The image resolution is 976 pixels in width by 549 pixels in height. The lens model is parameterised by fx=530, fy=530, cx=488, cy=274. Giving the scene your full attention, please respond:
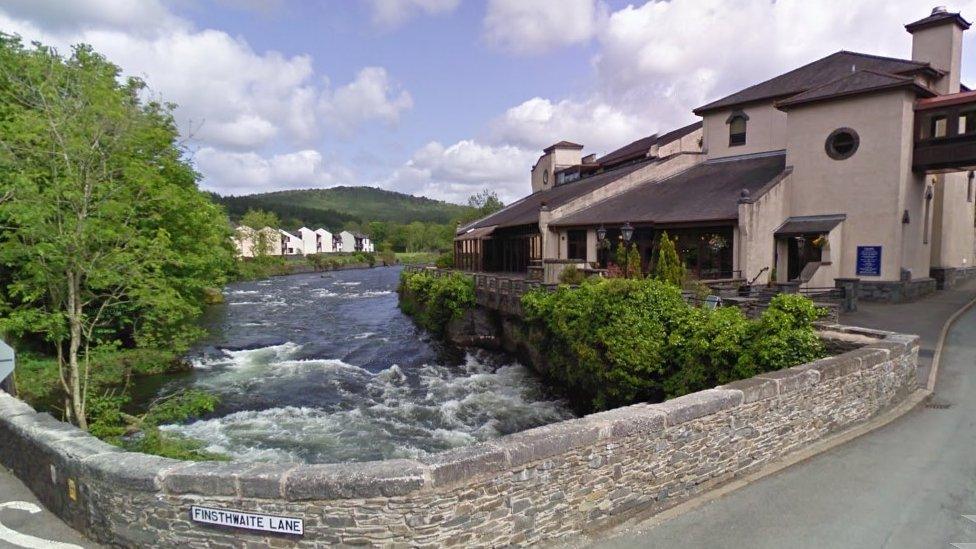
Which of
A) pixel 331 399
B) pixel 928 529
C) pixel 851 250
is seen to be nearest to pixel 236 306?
pixel 331 399

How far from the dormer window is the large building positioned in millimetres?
60

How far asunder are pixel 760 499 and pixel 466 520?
12.1 ft

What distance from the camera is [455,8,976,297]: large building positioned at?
725 inches

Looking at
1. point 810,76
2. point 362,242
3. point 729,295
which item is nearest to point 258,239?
point 362,242

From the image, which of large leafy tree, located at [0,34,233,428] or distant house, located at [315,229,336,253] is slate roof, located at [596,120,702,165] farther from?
distant house, located at [315,229,336,253]

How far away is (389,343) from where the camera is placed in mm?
24312

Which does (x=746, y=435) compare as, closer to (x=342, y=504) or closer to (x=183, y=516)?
(x=342, y=504)

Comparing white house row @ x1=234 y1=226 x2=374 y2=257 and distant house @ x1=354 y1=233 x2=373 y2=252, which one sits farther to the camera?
distant house @ x1=354 y1=233 x2=373 y2=252

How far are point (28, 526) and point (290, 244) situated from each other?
121 meters

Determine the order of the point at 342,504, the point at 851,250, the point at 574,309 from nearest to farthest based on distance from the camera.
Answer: the point at 342,504 < the point at 574,309 < the point at 851,250

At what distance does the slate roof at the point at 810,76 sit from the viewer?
22.2 metres

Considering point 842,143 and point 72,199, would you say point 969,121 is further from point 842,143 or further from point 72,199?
point 72,199

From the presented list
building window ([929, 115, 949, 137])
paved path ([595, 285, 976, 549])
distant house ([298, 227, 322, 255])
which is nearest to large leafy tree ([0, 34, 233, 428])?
paved path ([595, 285, 976, 549])

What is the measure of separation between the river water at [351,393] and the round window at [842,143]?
1389cm
